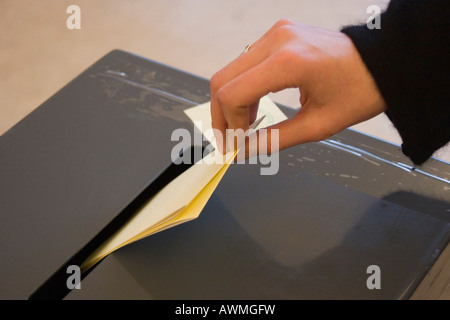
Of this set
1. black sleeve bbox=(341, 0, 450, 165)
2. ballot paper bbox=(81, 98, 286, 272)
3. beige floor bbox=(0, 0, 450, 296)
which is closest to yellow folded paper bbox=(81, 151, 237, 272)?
ballot paper bbox=(81, 98, 286, 272)

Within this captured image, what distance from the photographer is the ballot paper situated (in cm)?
56

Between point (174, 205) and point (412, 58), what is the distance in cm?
30

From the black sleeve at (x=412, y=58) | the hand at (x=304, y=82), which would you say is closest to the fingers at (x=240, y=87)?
the hand at (x=304, y=82)

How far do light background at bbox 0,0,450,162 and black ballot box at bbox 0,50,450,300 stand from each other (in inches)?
42.1

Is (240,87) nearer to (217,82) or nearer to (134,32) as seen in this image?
(217,82)

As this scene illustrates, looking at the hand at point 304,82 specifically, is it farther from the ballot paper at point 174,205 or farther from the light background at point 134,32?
the light background at point 134,32

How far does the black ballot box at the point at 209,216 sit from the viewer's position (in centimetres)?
60

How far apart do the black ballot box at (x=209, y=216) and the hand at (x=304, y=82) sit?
0.09 meters

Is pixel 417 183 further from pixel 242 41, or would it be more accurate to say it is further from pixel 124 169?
pixel 242 41

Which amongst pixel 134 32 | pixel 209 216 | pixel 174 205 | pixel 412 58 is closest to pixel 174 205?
pixel 174 205

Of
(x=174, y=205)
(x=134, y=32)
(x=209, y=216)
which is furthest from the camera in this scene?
(x=134, y=32)

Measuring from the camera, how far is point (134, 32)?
2100 mm
